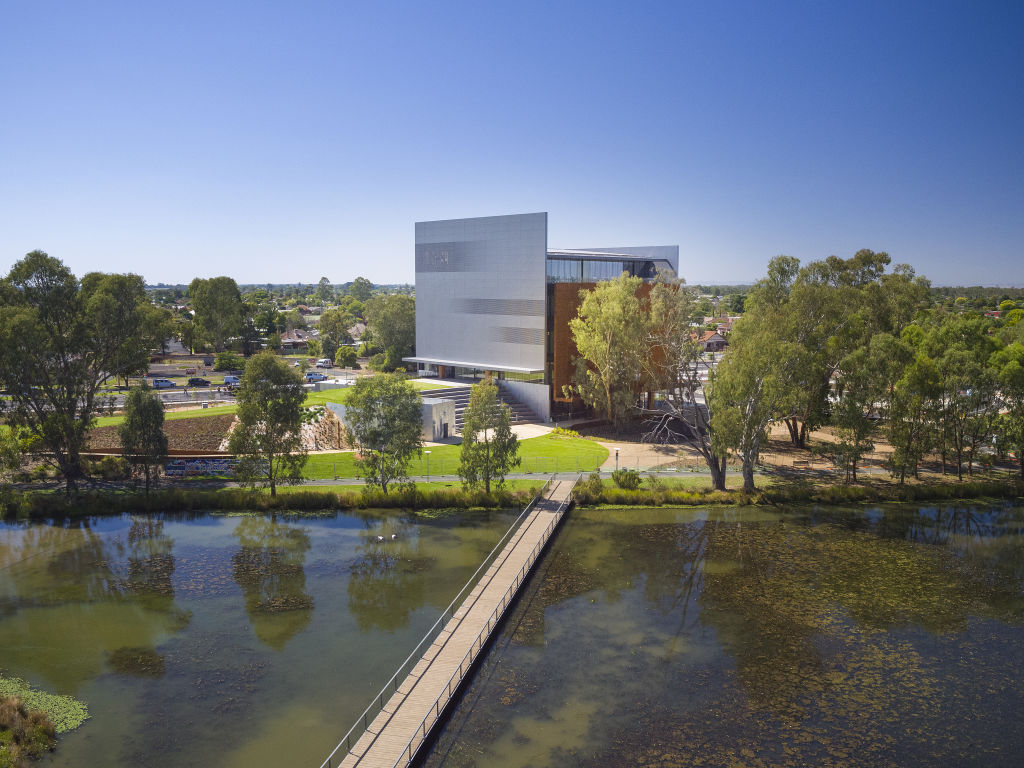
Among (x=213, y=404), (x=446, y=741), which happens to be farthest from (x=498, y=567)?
(x=213, y=404)

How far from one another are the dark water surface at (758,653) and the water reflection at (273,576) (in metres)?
7.15

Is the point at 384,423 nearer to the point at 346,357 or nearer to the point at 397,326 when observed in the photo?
the point at 397,326

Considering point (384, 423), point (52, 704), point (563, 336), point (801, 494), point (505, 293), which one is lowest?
point (52, 704)

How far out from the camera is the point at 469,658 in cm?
1964

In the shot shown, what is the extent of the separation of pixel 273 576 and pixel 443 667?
10312mm

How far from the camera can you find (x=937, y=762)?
15.9 meters

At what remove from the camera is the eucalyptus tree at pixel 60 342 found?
114 feet

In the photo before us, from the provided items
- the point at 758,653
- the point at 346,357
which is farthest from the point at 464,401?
the point at 758,653

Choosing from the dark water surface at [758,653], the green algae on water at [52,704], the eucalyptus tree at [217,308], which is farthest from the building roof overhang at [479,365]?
the eucalyptus tree at [217,308]

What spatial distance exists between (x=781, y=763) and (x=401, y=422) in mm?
22869

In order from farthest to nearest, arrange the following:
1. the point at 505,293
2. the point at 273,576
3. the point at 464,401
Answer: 1. the point at 505,293
2. the point at 464,401
3. the point at 273,576

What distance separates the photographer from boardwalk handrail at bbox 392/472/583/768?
15.7 meters

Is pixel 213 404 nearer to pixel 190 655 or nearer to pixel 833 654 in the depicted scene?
pixel 190 655

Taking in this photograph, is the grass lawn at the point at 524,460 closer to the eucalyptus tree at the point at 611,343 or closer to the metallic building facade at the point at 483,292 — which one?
Result: the eucalyptus tree at the point at 611,343
